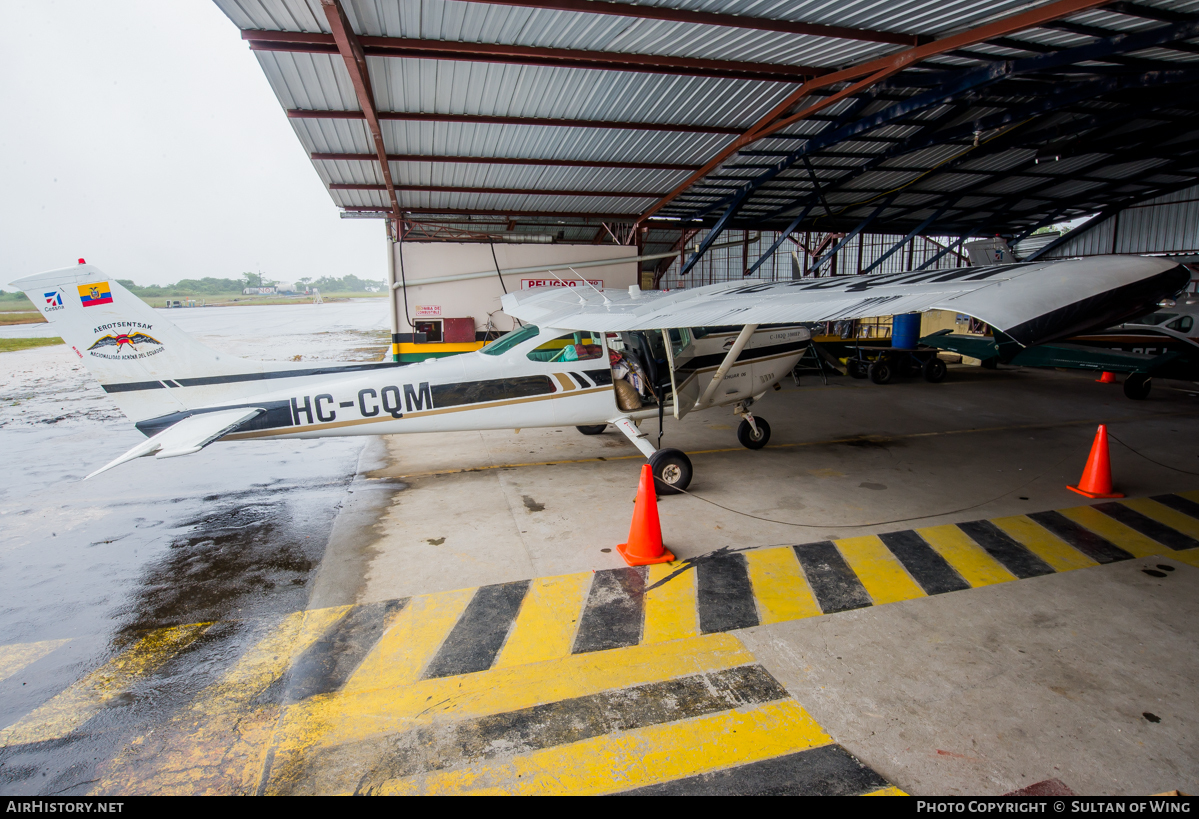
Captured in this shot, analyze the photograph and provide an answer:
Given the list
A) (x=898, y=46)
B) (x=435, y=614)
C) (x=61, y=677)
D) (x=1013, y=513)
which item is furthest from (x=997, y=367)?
(x=61, y=677)

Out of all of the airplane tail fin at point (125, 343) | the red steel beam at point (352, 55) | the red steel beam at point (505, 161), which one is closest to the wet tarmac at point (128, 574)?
the airplane tail fin at point (125, 343)

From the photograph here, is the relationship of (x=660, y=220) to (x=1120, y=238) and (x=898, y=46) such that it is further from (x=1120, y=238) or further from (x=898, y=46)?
(x=1120, y=238)

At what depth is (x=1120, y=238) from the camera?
76.8ft

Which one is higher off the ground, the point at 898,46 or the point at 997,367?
the point at 898,46

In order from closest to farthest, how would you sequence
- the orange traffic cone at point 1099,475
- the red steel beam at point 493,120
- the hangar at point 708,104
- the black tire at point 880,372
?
the orange traffic cone at point 1099,475
the hangar at point 708,104
the red steel beam at point 493,120
the black tire at point 880,372

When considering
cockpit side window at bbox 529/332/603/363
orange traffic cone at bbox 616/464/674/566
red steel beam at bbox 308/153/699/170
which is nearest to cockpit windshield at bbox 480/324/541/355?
cockpit side window at bbox 529/332/603/363

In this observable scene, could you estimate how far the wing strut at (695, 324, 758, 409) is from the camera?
6.04 meters

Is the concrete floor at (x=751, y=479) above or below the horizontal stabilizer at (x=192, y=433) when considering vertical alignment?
below

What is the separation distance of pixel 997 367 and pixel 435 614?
1893 centimetres

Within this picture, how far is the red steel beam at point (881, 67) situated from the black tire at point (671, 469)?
21.5 ft

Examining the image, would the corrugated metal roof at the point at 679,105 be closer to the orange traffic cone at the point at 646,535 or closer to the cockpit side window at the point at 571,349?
the cockpit side window at the point at 571,349

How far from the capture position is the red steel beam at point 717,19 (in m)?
6.29

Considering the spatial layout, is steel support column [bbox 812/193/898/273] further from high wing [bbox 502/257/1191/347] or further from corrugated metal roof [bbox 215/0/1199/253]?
high wing [bbox 502/257/1191/347]

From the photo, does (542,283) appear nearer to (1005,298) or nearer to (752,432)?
(752,432)
